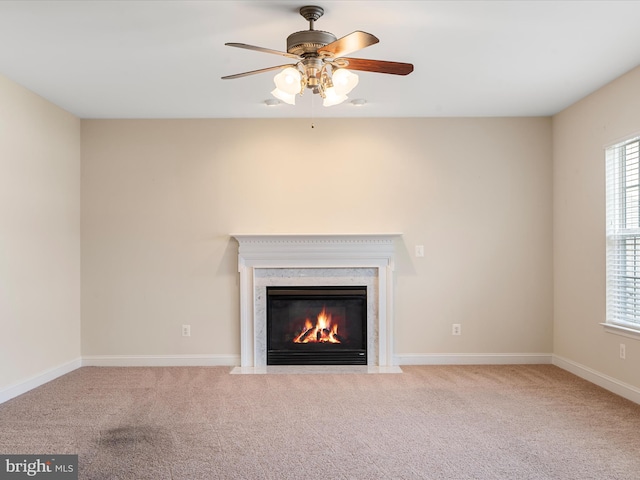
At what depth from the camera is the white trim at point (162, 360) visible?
5.06m

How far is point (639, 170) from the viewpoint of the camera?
3840 millimetres

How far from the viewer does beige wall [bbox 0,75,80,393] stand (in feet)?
13.0

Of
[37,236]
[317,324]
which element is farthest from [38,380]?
[317,324]

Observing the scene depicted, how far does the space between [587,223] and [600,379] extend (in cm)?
131

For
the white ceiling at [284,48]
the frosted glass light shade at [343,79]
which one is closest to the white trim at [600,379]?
the white ceiling at [284,48]

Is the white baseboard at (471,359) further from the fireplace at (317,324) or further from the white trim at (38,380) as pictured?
the white trim at (38,380)

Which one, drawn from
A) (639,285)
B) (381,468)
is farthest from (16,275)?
(639,285)

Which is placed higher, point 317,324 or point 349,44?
point 349,44

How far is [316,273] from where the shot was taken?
5113 mm

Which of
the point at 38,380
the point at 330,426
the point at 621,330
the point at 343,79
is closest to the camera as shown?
the point at 343,79

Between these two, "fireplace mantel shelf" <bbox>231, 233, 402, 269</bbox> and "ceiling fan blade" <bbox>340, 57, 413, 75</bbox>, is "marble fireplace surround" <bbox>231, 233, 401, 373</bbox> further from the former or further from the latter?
"ceiling fan blade" <bbox>340, 57, 413, 75</bbox>

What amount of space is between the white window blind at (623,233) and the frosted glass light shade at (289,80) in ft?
8.92

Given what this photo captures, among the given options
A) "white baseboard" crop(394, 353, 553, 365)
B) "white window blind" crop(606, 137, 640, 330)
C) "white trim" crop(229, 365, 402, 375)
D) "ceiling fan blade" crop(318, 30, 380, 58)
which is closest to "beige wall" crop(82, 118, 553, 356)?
"white baseboard" crop(394, 353, 553, 365)

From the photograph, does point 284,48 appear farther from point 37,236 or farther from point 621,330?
point 621,330
